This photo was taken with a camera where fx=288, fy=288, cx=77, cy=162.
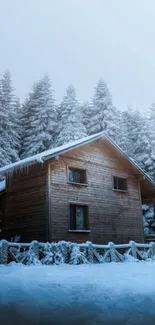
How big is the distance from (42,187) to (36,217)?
1.58 m

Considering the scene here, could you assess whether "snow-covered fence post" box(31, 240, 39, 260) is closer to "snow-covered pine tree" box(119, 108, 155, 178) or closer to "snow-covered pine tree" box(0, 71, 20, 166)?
"snow-covered pine tree" box(0, 71, 20, 166)

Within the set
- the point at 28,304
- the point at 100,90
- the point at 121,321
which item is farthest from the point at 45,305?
the point at 100,90

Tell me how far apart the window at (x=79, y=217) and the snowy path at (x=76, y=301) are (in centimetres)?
840

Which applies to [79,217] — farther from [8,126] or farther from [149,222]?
[8,126]

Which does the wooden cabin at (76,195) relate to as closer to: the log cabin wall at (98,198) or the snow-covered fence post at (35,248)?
the log cabin wall at (98,198)

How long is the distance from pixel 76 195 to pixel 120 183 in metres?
4.55

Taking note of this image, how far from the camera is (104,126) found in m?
33.2

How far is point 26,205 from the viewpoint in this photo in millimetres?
15734

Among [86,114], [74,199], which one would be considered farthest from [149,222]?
[74,199]

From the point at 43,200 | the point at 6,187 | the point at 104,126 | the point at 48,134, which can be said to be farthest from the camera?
the point at 104,126

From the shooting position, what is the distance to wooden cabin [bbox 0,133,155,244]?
1483 centimetres

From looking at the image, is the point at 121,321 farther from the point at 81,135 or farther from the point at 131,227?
the point at 81,135

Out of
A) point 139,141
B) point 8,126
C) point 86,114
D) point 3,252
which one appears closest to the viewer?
point 3,252

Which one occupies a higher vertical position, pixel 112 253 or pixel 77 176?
pixel 77 176
